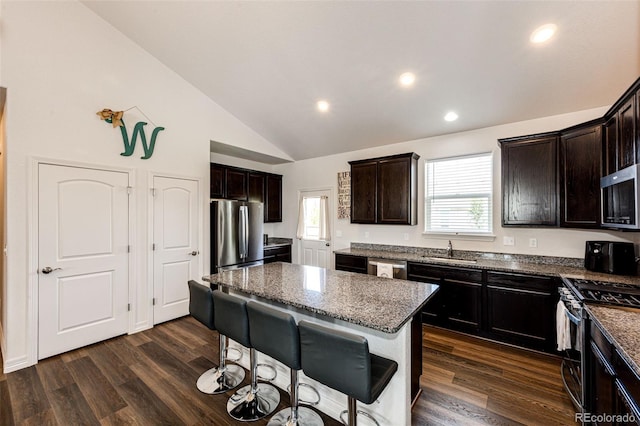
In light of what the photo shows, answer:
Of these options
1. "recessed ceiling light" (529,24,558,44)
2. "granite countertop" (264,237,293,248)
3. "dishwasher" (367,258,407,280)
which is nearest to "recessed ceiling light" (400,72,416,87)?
"recessed ceiling light" (529,24,558,44)

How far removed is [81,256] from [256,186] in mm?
2968

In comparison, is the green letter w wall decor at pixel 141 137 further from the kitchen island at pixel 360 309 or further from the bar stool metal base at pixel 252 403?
the bar stool metal base at pixel 252 403

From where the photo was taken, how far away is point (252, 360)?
6.98 feet

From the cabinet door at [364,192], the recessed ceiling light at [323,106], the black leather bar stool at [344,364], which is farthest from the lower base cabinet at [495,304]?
the recessed ceiling light at [323,106]

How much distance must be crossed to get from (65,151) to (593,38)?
207 inches

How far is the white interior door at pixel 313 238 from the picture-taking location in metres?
5.28

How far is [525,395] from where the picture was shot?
7.18 feet

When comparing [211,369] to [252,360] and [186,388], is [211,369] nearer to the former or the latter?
[186,388]

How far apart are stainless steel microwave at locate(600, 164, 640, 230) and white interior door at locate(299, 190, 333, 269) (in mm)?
3722

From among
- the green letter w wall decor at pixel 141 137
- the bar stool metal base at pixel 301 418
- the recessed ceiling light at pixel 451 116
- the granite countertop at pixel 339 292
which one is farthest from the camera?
the recessed ceiling light at pixel 451 116

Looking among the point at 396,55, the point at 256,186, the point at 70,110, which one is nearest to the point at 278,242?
the point at 256,186

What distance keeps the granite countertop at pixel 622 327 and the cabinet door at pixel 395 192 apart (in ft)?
8.07

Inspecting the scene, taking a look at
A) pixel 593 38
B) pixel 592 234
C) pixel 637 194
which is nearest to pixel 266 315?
pixel 637 194

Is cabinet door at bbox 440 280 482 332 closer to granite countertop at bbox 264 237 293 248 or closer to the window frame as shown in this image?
the window frame
